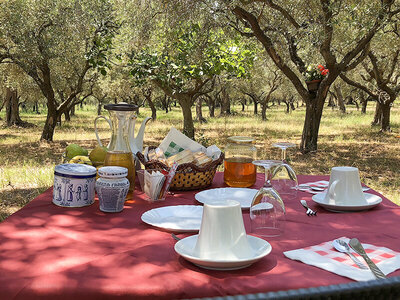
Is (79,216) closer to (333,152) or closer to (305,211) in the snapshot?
(305,211)

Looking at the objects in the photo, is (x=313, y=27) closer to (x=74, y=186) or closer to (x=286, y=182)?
(x=286, y=182)

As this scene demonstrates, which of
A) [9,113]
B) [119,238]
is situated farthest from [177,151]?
[9,113]

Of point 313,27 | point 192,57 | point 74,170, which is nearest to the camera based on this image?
point 74,170

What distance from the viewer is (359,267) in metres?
1.50

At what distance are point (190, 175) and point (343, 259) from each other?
1.32 m

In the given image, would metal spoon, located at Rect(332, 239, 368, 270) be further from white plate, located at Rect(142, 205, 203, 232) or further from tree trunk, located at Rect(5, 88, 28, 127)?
tree trunk, located at Rect(5, 88, 28, 127)

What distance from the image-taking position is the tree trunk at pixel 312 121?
11547mm

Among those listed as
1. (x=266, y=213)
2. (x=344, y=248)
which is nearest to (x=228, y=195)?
(x=266, y=213)

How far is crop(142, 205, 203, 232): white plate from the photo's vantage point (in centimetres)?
196

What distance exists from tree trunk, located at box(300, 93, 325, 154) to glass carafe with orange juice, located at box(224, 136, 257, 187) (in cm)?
908

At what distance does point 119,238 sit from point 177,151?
4.25ft

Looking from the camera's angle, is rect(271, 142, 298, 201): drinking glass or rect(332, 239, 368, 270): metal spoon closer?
rect(332, 239, 368, 270): metal spoon

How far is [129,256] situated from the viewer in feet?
5.28

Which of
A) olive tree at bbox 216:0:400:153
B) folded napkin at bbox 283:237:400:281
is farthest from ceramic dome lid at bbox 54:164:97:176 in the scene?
olive tree at bbox 216:0:400:153
